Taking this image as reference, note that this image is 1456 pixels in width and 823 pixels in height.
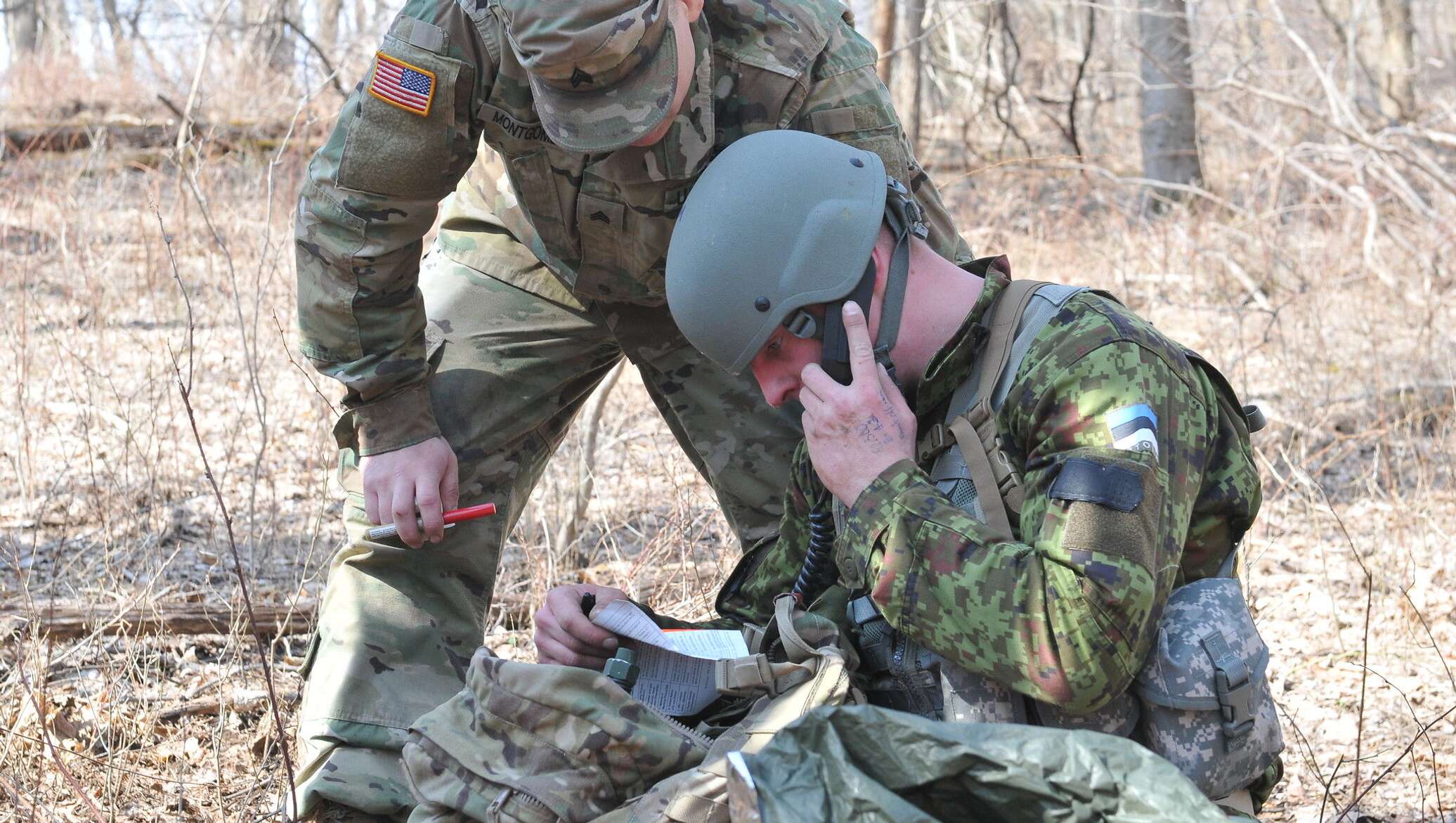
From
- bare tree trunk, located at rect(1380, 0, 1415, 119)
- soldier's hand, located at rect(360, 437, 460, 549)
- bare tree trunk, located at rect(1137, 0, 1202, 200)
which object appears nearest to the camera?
soldier's hand, located at rect(360, 437, 460, 549)

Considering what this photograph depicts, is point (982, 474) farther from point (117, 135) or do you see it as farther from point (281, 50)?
point (281, 50)

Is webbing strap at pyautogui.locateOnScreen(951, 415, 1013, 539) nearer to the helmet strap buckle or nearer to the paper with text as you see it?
the helmet strap buckle

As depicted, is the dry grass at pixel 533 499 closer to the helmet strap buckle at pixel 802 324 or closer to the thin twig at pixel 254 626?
the thin twig at pixel 254 626

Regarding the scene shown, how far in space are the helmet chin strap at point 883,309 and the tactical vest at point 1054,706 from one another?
16 centimetres

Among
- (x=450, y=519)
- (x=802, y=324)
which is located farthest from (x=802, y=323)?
(x=450, y=519)

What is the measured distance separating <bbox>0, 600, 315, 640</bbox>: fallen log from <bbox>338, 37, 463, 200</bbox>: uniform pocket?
120 cm

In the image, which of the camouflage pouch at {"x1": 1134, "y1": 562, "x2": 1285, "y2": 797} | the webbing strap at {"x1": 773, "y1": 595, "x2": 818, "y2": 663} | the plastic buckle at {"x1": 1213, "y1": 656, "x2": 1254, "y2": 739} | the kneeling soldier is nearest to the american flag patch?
the kneeling soldier

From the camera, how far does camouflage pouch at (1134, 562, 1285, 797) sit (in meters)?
1.91

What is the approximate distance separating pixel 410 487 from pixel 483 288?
1.83ft

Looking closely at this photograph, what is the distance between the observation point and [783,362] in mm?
2164

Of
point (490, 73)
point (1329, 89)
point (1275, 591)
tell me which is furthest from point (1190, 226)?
point (490, 73)

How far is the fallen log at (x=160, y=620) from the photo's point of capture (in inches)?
130

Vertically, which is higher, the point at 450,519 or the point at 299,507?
the point at 450,519

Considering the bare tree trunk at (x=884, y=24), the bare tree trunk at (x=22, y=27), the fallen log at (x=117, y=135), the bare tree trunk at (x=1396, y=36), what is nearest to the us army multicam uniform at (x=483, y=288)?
the bare tree trunk at (x=884, y=24)
